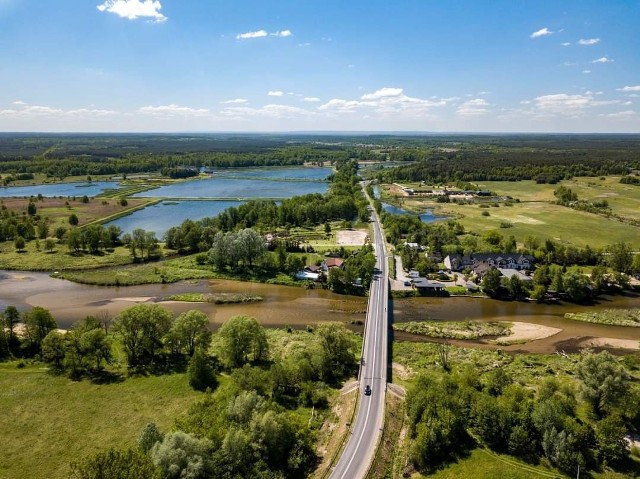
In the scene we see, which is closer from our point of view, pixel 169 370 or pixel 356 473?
pixel 356 473

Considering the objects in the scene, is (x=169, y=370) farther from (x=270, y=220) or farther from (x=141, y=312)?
(x=270, y=220)

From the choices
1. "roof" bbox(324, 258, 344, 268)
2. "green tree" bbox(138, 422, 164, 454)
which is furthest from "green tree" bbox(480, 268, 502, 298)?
"green tree" bbox(138, 422, 164, 454)

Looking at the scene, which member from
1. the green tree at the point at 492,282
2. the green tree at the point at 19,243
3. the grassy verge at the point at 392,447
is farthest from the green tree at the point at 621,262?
the green tree at the point at 19,243

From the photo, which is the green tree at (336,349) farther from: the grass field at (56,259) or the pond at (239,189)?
the pond at (239,189)

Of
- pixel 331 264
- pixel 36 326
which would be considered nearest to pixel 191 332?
pixel 36 326

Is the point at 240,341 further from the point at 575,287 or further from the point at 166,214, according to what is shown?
the point at 166,214

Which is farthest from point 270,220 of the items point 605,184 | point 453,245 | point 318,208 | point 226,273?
point 605,184

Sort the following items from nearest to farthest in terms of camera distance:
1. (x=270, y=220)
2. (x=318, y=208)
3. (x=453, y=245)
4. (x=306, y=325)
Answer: (x=306, y=325) → (x=453, y=245) → (x=270, y=220) → (x=318, y=208)
